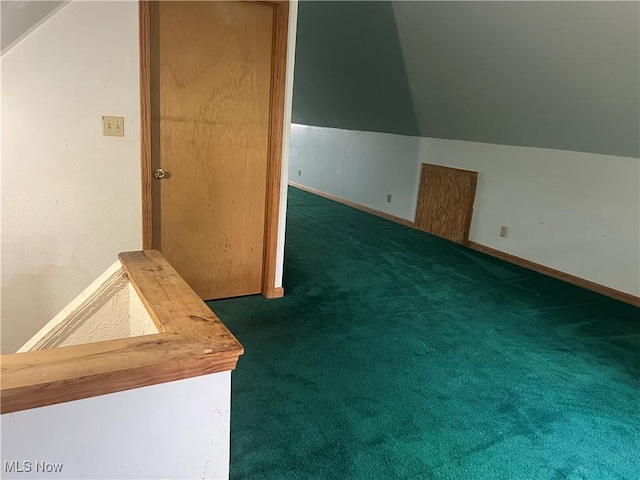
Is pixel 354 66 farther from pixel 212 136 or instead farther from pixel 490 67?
pixel 212 136

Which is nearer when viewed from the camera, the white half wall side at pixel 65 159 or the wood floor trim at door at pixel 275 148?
the white half wall side at pixel 65 159

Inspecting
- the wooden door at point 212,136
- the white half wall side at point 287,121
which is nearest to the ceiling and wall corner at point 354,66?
the white half wall side at point 287,121

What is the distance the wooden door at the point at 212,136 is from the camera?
8.87 ft

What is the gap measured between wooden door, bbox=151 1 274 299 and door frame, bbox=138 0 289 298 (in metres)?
0.04

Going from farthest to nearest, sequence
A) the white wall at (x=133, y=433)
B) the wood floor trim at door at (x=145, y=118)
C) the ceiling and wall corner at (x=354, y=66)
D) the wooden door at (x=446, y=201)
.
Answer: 1. the wooden door at (x=446, y=201)
2. the ceiling and wall corner at (x=354, y=66)
3. the wood floor trim at door at (x=145, y=118)
4. the white wall at (x=133, y=433)

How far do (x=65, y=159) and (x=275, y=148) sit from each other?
1209 millimetres

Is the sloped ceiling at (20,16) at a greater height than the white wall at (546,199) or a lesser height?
greater

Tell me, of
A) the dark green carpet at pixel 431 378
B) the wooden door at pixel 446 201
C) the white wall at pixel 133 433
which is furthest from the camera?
the wooden door at pixel 446 201

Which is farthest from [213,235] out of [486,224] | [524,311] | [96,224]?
[486,224]

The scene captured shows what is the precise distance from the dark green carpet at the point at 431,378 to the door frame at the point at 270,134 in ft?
1.16

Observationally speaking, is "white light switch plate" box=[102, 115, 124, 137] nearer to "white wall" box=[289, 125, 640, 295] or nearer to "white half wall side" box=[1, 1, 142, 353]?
"white half wall side" box=[1, 1, 142, 353]

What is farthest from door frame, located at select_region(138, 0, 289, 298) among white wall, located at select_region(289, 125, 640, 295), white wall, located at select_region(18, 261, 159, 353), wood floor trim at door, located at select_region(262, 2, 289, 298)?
white wall, located at select_region(289, 125, 640, 295)

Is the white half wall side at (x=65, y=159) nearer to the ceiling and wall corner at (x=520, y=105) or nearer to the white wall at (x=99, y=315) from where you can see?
the white wall at (x=99, y=315)

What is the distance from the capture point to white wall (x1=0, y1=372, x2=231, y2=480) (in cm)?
80
